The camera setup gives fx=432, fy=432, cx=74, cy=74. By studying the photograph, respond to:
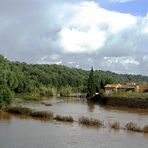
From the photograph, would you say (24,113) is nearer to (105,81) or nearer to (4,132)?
(4,132)

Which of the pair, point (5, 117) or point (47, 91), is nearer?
point (5, 117)

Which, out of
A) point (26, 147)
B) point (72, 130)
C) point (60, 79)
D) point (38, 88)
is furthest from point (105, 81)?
point (26, 147)

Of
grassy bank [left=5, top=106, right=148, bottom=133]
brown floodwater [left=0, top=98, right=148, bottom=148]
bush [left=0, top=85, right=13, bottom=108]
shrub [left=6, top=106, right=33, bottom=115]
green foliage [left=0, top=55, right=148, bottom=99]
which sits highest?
green foliage [left=0, top=55, right=148, bottom=99]

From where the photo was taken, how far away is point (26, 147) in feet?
125

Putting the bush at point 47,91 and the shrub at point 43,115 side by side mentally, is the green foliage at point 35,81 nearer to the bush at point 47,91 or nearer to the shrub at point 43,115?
the bush at point 47,91

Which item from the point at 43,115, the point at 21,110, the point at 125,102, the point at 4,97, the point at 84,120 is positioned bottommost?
the point at 84,120

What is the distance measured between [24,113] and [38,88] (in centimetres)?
9429

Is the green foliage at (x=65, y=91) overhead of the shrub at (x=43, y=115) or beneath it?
overhead

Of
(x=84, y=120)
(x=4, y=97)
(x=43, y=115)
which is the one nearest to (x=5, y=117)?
(x=43, y=115)

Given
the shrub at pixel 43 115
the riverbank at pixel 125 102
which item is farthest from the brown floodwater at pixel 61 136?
the riverbank at pixel 125 102

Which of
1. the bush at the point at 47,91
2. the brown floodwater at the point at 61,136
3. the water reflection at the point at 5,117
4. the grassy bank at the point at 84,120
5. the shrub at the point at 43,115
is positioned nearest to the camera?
the brown floodwater at the point at 61,136

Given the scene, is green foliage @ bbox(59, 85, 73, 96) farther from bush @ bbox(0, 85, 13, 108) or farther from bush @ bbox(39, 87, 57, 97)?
bush @ bbox(0, 85, 13, 108)

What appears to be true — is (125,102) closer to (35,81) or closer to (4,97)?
(4,97)

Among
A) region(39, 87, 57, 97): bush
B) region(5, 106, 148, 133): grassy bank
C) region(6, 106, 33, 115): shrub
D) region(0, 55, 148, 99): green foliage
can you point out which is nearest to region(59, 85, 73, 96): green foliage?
region(0, 55, 148, 99): green foliage
